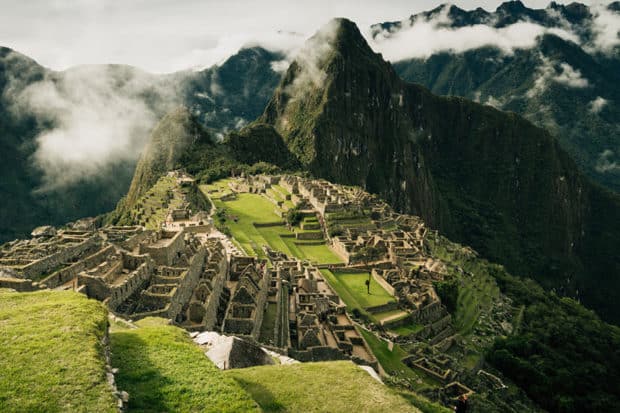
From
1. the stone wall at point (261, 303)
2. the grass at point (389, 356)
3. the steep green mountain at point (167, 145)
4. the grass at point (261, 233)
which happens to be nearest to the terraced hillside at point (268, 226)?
the grass at point (261, 233)

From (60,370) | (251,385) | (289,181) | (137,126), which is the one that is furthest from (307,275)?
(137,126)

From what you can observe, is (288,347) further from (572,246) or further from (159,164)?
(572,246)

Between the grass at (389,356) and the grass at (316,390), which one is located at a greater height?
the grass at (316,390)

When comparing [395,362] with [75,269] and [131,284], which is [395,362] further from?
[75,269]

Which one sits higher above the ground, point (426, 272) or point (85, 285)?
point (85, 285)

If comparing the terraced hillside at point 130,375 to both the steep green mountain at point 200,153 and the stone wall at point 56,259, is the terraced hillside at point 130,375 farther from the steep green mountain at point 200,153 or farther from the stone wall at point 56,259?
the steep green mountain at point 200,153

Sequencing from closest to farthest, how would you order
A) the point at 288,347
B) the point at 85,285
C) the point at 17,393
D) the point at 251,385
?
the point at 17,393, the point at 251,385, the point at 85,285, the point at 288,347

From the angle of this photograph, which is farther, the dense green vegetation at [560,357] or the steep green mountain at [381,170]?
the steep green mountain at [381,170]

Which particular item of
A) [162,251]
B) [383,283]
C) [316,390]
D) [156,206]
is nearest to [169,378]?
[316,390]
